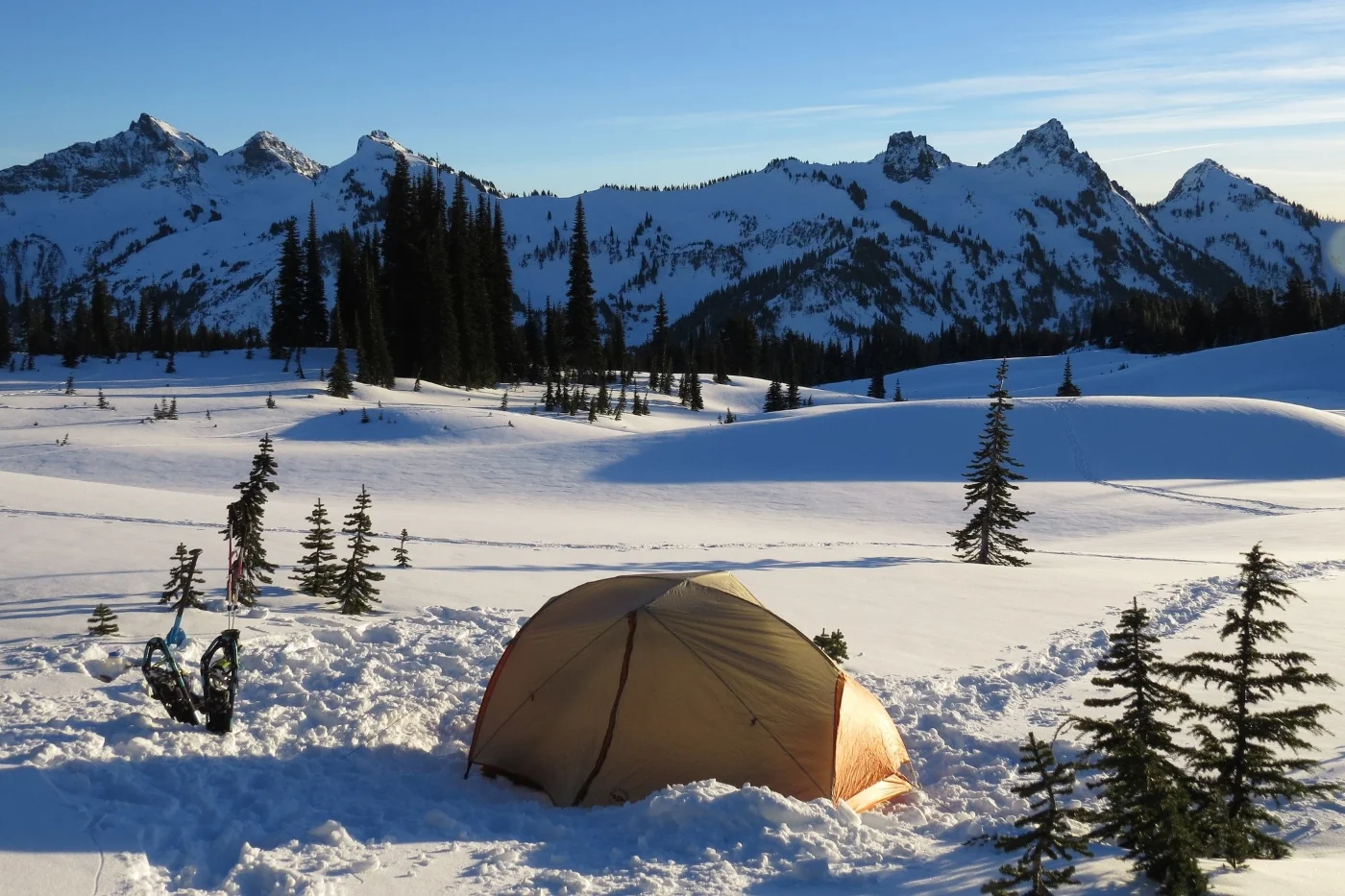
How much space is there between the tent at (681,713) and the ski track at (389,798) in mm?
403

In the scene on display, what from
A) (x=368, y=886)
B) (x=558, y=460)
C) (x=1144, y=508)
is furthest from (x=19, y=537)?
(x=1144, y=508)

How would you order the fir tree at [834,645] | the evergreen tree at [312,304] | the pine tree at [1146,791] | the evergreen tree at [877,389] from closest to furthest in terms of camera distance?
the pine tree at [1146,791] → the fir tree at [834,645] → the evergreen tree at [312,304] → the evergreen tree at [877,389]

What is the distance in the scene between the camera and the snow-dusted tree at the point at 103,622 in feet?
32.0

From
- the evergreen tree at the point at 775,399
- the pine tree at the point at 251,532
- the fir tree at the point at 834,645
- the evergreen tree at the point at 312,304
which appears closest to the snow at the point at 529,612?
the fir tree at the point at 834,645

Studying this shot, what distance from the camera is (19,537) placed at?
46.4 ft

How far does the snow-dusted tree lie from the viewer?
32.0 feet

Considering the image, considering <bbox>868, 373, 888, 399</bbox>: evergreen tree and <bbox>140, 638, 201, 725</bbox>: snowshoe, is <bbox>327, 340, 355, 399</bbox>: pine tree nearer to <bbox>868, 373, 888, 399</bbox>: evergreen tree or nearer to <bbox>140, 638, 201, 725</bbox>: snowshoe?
<bbox>140, 638, 201, 725</bbox>: snowshoe

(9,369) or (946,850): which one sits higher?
(9,369)

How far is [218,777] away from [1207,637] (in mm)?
12940

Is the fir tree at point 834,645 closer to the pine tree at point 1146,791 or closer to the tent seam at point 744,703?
the tent seam at point 744,703

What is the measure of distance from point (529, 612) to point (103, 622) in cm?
530

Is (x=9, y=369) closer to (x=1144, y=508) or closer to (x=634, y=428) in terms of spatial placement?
(x=634, y=428)

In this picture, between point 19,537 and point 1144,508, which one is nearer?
point 19,537

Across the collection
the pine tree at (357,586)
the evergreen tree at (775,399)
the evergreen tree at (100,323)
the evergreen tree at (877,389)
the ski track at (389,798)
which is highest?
the evergreen tree at (100,323)
